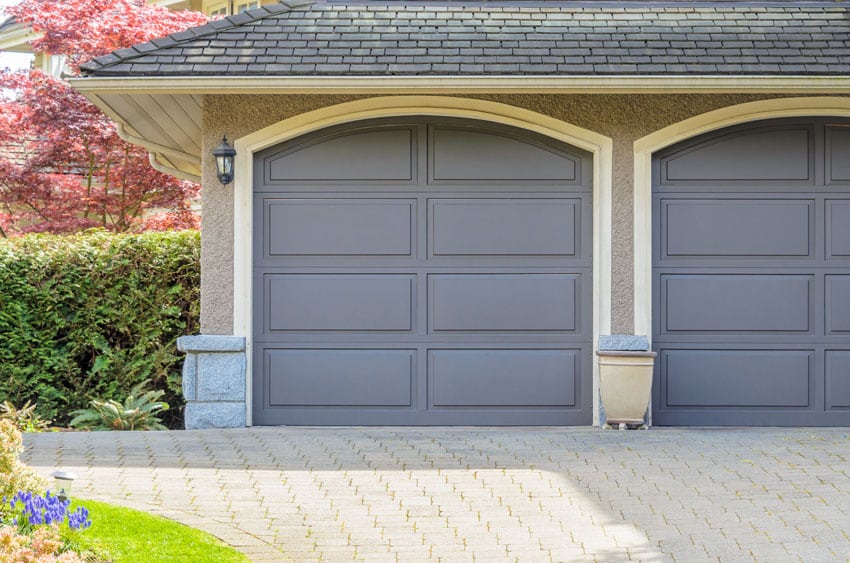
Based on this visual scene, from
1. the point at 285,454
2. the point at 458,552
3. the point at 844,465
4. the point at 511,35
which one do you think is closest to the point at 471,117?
the point at 511,35

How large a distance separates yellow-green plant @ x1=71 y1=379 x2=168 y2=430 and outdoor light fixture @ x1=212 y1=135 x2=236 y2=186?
2315 millimetres

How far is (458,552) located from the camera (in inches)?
209

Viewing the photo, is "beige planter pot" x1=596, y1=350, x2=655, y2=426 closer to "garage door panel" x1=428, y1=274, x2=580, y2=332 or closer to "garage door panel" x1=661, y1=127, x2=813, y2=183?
"garage door panel" x1=428, y1=274, x2=580, y2=332

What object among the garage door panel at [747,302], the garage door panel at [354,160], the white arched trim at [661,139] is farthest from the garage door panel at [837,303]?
the garage door panel at [354,160]

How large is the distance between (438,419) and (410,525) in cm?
349

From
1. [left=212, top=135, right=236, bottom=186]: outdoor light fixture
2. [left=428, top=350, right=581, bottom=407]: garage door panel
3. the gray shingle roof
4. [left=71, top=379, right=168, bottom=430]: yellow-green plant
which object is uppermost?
the gray shingle roof

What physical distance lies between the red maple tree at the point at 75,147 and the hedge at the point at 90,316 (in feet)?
12.1

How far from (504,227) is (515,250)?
0.23m

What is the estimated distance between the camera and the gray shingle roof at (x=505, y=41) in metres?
8.64

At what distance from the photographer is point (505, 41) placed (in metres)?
9.14

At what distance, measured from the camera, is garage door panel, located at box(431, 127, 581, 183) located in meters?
9.27

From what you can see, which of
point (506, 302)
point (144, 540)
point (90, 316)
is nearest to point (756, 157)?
point (506, 302)

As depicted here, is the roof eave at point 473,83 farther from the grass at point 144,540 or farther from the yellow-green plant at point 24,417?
the grass at point 144,540

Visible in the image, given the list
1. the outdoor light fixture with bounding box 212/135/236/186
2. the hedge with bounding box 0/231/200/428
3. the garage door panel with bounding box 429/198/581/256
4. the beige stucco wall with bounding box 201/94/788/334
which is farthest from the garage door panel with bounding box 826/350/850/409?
the hedge with bounding box 0/231/200/428
